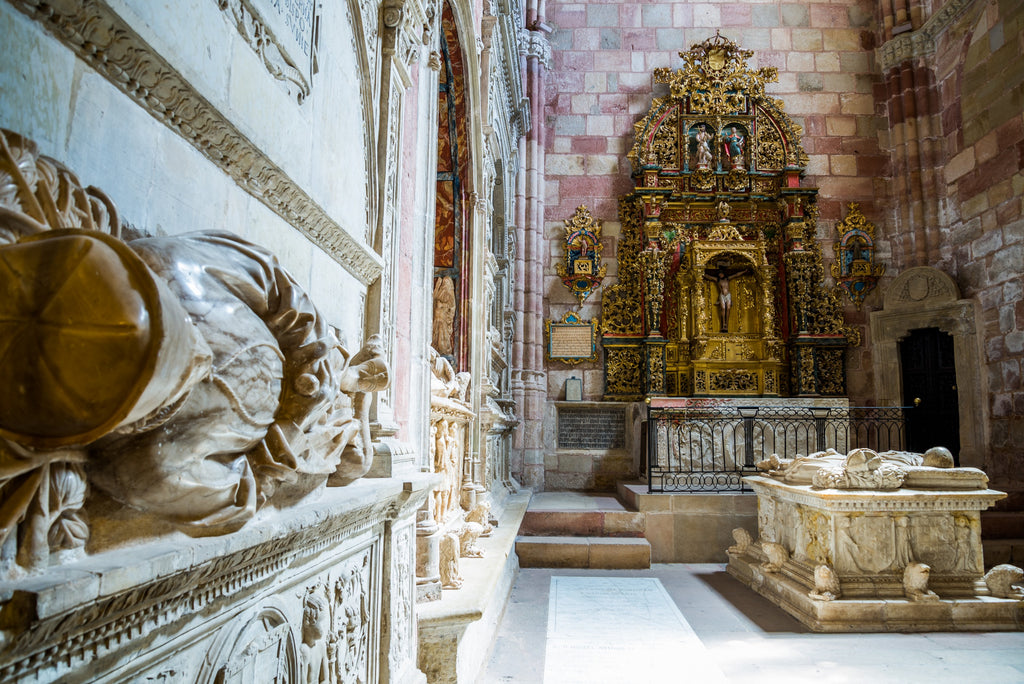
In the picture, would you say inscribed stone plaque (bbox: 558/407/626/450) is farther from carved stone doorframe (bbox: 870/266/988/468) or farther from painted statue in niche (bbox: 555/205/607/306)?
carved stone doorframe (bbox: 870/266/988/468)

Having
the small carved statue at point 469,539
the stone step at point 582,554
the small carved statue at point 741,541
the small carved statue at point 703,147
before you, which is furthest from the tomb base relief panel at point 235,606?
the small carved statue at point 703,147

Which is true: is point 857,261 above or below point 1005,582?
above

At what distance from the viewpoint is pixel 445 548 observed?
3.31m

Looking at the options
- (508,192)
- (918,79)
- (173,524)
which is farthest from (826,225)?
(173,524)

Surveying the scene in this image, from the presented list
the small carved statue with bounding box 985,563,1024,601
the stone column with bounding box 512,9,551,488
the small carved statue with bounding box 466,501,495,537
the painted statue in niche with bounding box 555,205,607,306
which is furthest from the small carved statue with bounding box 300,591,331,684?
the painted statue in niche with bounding box 555,205,607,306

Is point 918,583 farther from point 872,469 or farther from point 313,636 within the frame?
point 313,636

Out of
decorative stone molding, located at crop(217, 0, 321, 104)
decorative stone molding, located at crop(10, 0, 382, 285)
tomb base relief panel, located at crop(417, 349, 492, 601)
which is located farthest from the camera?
tomb base relief panel, located at crop(417, 349, 492, 601)

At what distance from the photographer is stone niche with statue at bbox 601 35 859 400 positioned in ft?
32.1

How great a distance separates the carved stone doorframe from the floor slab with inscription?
561cm

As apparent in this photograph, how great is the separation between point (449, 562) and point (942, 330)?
8.62m

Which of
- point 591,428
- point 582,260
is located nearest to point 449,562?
point 591,428

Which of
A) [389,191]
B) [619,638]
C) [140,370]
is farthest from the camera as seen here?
[619,638]

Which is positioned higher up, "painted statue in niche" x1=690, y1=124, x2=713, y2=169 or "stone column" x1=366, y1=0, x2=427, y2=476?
"painted statue in niche" x1=690, y1=124, x2=713, y2=169

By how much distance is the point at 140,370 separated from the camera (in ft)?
2.20
